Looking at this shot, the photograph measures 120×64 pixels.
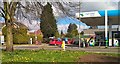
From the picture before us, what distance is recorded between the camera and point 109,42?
39125mm

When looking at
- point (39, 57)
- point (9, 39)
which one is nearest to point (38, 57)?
point (39, 57)

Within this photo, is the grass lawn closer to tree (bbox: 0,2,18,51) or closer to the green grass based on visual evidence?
the green grass

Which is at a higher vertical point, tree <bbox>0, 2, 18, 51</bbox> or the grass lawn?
tree <bbox>0, 2, 18, 51</bbox>

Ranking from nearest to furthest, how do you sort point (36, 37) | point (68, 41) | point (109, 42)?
point (109, 42)
point (68, 41)
point (36, 37)

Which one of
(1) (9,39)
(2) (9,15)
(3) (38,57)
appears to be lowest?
(3) (38,57)

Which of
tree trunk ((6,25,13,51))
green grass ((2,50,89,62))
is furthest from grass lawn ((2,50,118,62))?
tree trunk ((6,25,13,51))

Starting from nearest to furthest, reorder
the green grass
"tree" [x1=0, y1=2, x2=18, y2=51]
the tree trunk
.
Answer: the green grass
"tree" [x1=0, y1=2, x2=18, y2=51]
the tree trunk

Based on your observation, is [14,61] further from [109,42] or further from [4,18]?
[109,42]

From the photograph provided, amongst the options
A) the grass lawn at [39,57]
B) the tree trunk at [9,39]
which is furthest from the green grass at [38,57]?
the tree trunk at [9,39]

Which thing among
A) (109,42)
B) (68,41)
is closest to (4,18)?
(109,42)

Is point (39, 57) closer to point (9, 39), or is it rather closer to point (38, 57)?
point (38, 57)

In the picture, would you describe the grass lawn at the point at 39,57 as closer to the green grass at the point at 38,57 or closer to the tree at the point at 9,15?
the green grass at the point at 38,57

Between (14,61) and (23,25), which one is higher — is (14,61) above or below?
below

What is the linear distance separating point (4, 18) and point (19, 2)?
5.63ft
